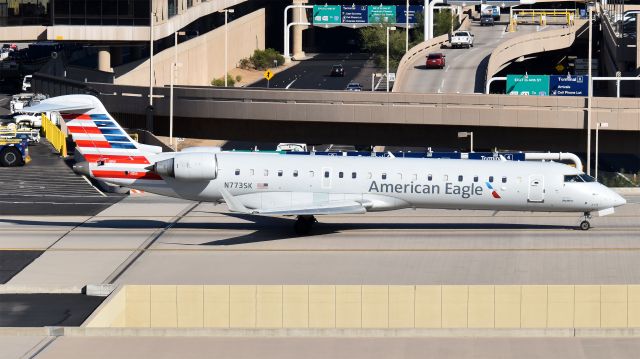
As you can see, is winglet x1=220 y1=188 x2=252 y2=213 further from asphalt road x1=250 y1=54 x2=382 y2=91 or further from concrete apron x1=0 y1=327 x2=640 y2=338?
asphalt road x1=250 y1=54 x2=382 y2=91

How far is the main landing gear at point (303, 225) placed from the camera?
52750mm

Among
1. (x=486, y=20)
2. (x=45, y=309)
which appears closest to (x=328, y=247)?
(x=45, y=309)

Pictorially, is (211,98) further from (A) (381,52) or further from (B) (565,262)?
(A) (381,52)

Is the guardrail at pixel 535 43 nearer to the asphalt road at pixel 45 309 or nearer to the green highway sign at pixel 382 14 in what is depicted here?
the green highway sign at pixel 382 14

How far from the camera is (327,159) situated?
5225 centimetres

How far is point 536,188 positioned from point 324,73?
91.6 m

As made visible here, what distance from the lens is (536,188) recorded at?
5184 centimetres

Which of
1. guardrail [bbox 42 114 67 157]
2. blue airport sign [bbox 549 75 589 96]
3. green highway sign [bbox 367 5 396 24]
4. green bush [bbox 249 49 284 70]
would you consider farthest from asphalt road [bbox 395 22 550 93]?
guardrail [bbox 42 114 67 157]

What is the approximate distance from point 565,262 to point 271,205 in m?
11.6

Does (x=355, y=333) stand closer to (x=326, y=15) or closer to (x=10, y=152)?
(x=10, y=152)

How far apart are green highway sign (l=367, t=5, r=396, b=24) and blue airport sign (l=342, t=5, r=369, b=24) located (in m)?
0.92

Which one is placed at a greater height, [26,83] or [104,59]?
[104,59]

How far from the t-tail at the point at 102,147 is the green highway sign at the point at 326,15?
104 metres

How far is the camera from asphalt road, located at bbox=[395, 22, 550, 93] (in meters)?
107
